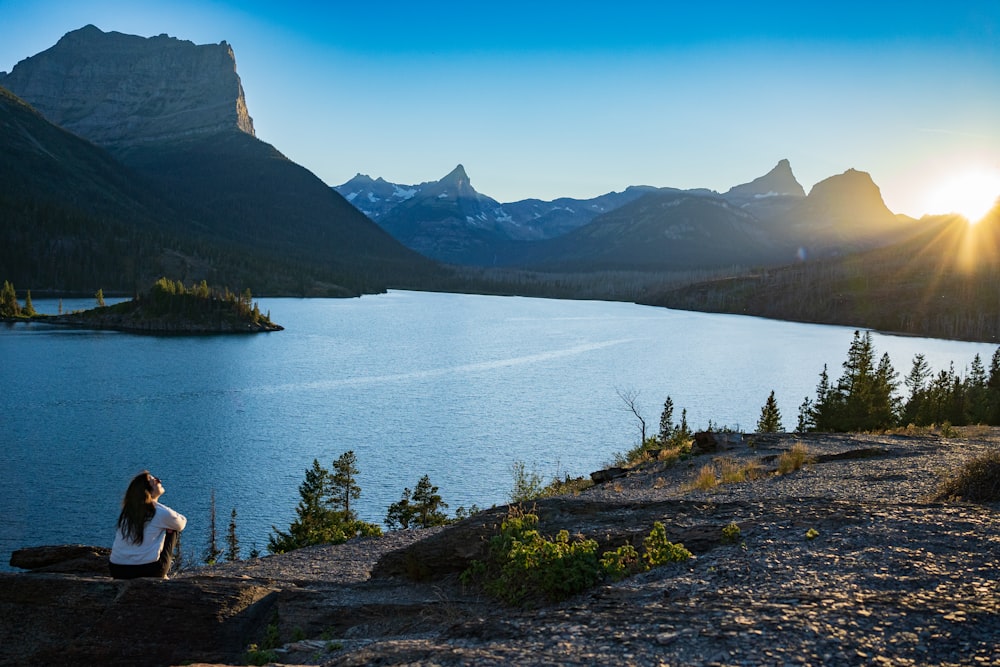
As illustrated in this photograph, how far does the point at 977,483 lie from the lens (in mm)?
14500

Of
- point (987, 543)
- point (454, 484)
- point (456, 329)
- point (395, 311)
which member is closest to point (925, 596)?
point (987, 543)

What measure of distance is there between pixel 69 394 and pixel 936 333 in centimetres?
18262

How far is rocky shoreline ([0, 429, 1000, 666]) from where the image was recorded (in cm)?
802

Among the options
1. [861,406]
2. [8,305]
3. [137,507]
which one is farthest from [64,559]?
[8,305]

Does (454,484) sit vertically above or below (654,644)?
below

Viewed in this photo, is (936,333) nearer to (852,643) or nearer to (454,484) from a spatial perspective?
(454,484)

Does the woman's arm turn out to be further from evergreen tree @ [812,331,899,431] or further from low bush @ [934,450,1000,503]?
evergreen tree @ [812,331,899,431]

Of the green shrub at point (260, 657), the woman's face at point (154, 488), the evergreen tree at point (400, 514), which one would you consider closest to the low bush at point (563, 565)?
the green shrub at point (260, 657)

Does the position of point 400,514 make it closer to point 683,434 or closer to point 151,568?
point 683,434

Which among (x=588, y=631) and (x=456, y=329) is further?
(x=456, y=329)

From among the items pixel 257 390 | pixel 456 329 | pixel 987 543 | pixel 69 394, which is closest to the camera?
pixel 987 543

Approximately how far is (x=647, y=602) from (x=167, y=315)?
15001cm

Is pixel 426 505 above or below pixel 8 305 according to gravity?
below

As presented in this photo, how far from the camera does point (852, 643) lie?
7.79m
